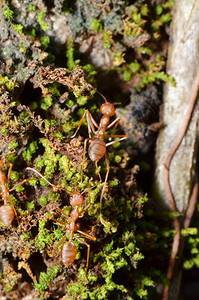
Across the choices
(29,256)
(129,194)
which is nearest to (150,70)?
(129,194)

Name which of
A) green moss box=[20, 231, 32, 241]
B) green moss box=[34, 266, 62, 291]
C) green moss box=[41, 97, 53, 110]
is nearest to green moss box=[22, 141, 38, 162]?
green moss box=[41, 97, 53, 110]

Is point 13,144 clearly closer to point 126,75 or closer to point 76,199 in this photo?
point 76,199

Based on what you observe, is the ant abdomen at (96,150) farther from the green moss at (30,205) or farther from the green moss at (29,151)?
the green moss at (30,205)

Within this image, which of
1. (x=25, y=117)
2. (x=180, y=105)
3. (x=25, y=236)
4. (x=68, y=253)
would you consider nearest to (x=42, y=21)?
(x=25, y=117)

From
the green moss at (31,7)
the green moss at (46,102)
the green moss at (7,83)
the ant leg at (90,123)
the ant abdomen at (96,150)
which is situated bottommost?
the ant abdomen at (96,150)

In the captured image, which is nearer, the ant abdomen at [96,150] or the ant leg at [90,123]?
the ant abdomen at [96,150]

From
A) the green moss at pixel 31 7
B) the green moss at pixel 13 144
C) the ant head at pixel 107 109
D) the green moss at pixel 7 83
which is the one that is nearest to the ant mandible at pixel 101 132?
the ant head at pixel 107 109

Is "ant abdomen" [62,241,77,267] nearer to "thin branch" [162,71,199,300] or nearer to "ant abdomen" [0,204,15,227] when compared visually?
"ant abdomen" [0,204,15,227]
